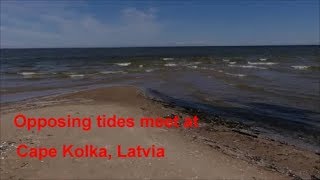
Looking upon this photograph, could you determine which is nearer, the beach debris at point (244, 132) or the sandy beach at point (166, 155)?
the sandy beach at point (166, 155)

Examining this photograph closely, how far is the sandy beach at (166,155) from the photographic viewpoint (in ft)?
23.8

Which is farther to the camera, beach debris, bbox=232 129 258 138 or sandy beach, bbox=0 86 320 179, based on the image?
beach debris, bbox=232 129 258 138

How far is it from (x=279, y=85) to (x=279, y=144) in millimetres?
13300

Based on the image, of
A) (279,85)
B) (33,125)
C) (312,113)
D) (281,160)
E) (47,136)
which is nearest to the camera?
(281,160)

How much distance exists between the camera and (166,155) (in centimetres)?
814

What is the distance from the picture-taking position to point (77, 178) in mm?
6957

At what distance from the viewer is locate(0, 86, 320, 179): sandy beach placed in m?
7.25

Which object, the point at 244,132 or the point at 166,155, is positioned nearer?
the point at 166,155

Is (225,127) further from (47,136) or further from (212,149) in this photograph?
(47,136)

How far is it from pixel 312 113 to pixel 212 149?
6751 millimetres

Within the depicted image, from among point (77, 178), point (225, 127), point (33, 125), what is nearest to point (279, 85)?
point (225, 127)

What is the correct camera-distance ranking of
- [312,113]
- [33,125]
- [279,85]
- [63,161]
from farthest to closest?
1. [279,85]
2. [312,113]
3. [33,125]
4. [63,161]

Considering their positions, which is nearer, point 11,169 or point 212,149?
point 11,169

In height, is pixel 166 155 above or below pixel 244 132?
above
